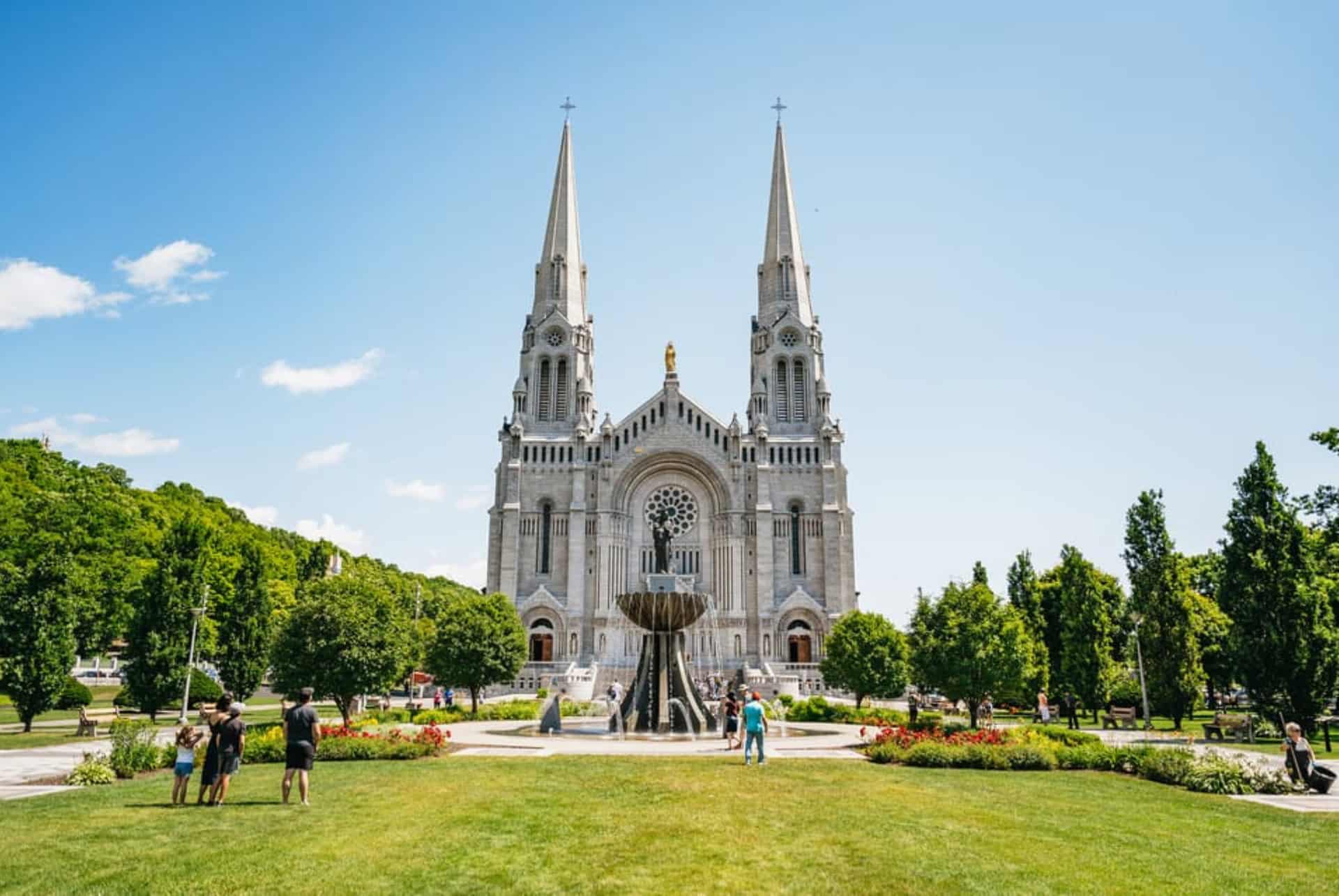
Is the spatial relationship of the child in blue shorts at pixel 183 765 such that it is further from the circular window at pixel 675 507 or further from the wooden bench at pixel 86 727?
the circular window at pixel 675 507

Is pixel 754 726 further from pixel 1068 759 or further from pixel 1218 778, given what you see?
pixel 1218 778

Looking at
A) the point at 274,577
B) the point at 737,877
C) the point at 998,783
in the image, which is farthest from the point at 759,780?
the point at 274,577

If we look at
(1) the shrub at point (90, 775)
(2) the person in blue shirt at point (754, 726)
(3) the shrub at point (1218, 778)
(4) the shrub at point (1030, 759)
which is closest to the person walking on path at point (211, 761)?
Answer: (1) the shrub at point (90, 775)

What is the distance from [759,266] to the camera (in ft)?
217

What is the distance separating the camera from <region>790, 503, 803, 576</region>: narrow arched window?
56450 mm

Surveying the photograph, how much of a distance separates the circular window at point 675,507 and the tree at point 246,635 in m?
25.2

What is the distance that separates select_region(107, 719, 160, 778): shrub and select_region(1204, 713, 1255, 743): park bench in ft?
101

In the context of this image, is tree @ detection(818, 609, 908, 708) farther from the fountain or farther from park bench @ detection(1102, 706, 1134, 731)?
the fountain

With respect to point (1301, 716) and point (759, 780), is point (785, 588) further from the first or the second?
point (759, 780)

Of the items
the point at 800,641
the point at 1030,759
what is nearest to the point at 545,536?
the point at 800,641

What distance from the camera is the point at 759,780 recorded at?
1448 centimetres

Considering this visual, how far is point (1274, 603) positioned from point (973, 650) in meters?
8.76

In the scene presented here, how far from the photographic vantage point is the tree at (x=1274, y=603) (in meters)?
24.6

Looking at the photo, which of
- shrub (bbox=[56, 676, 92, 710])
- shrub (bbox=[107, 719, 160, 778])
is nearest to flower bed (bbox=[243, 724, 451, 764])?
shrub (bbox=[107, 719, 160, 778])
